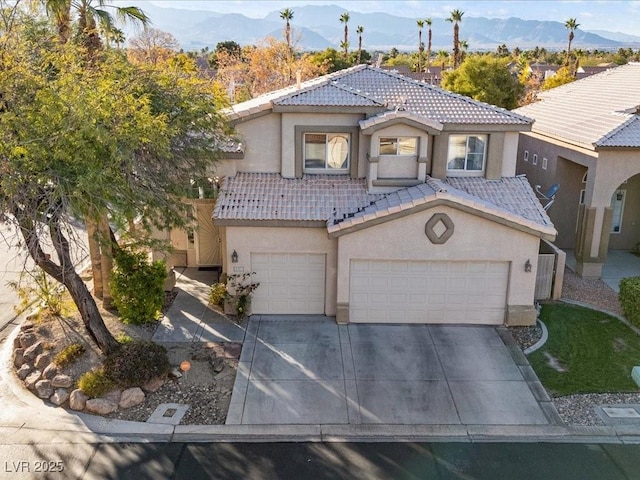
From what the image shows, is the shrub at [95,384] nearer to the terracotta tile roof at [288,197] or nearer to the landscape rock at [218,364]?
the landscape rock at [218,364]

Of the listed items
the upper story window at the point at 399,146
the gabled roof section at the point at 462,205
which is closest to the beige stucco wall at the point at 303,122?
the upper story window at the point at 399,146

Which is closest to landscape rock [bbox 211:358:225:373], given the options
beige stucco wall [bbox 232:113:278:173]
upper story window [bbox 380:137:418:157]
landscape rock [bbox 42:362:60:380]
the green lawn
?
landscape rock [bbox 42:362:60:380]

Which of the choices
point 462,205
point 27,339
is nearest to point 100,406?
point 27,339

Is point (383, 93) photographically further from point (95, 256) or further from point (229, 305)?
point (95, 256)

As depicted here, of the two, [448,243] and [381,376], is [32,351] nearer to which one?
[381,376]

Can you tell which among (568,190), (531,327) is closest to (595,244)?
(568,190)

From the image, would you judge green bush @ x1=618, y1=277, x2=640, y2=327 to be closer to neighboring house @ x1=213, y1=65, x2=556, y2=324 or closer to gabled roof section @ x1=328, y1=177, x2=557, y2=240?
neighboring house @ x1=213, y1=65, x2=556, y2=324

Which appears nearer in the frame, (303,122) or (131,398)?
(131,398)
